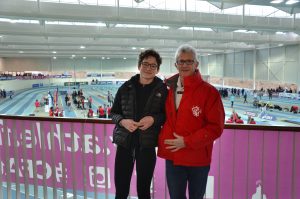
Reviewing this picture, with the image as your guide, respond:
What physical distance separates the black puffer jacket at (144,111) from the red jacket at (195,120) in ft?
0.20

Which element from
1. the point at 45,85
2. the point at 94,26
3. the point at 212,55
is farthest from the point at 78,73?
the point at 94,26

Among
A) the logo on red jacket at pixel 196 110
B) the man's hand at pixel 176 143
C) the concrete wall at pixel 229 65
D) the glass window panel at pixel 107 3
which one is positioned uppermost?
the glass window panel at pixel 107 3

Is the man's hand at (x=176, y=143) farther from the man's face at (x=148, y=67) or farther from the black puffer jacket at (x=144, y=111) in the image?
the man's face at (x=148, y=67)

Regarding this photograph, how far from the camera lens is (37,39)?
17281mm

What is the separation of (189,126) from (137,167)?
53cm

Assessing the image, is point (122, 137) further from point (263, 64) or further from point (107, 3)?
point (263, 64)

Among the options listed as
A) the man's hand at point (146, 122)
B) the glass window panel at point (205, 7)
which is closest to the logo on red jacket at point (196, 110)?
the man's hand at point (146, 122)

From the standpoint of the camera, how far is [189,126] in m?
1.90

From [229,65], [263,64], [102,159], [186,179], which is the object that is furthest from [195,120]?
[229,65]

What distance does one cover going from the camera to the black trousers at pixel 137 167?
6.84 ft

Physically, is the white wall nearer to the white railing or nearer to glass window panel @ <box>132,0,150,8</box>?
glass window panel @ <box>132,0,150,8</box>

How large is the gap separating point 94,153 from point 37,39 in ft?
53.6

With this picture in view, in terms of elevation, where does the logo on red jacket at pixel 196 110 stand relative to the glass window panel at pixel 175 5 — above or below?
below

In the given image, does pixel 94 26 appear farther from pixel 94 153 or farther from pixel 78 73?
pixel 78 73
